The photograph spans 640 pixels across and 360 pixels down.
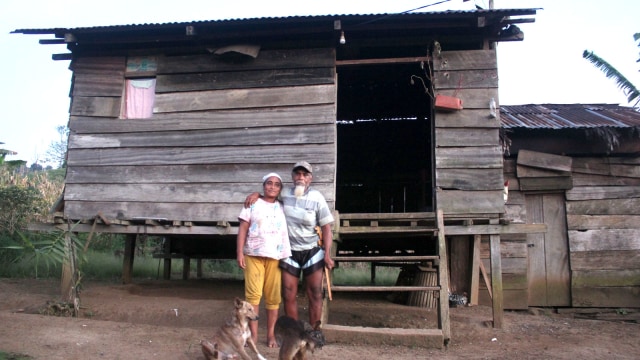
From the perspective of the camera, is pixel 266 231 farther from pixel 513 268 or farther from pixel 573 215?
pixel 573 215

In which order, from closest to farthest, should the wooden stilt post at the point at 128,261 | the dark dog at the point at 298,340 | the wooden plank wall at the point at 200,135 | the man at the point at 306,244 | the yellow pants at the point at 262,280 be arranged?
1. the dark dog at the point at 298,340
2. the yellow pants at the point at 262,280
3. the man at the point at 306,244
4. the wooden plank wall at the point at 200,135
5. the wooden stilt post at the point at 128,261

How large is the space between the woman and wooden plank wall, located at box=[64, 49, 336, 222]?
196 cm

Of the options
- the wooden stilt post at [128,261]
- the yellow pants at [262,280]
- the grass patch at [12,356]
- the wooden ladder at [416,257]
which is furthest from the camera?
the wooden stilt post at [128,261]

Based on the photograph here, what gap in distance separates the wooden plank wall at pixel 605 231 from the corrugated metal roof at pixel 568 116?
0.71 m

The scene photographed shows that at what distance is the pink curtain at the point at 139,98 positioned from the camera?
775 cm

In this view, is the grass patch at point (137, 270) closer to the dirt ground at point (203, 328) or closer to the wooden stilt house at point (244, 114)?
the dirt ground at point (203, 328)

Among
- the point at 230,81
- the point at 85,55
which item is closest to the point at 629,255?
the point at 230,81

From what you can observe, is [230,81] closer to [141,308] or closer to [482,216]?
[141,308]

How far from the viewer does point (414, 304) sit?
28.2ft

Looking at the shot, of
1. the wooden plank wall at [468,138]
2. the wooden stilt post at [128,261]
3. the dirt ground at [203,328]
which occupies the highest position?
the wooden plank wall at [468,138]

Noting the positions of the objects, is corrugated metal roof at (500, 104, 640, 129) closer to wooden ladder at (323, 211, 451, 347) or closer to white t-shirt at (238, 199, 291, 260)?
wooden ladder at (323, 211, 451, 347)

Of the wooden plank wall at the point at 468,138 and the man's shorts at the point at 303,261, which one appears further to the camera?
the wooden plank wall at the point at 468,138

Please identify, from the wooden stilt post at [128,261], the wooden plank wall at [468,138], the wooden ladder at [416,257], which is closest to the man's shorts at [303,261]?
the wooden ladder at [416,257]

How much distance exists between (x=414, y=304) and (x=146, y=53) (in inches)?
233
